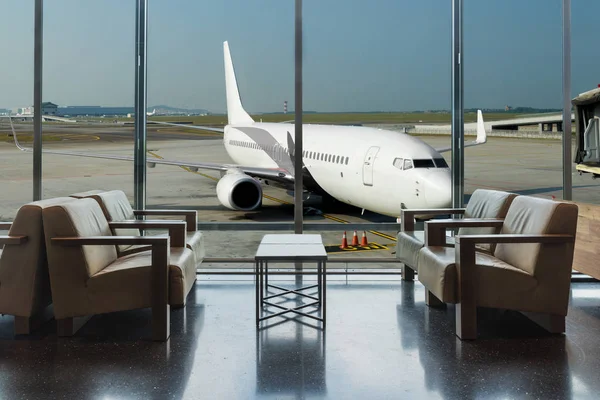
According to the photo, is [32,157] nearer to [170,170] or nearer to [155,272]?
[155,272]

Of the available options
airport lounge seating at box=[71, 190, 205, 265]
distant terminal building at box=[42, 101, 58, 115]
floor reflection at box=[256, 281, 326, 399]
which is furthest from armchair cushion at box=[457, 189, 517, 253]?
distant terminal building at box=[42, 101, 58, 115]

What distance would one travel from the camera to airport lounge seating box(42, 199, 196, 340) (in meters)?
2.65

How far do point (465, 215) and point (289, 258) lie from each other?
154 centimetres

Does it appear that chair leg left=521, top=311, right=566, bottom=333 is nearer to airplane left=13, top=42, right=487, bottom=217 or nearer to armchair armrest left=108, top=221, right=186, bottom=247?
armchair armrest left=108, top=221, right=186, bottom=247

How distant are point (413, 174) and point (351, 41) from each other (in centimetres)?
168

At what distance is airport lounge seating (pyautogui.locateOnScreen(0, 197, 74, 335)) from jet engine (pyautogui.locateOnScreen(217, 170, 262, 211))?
461cm

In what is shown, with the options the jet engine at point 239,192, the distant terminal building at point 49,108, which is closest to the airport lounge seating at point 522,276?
the distant terminal building at point 49,108

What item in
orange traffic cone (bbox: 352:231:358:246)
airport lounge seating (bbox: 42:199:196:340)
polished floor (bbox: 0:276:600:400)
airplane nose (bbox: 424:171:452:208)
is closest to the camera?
polished floor (bbox: 0:276:600:400)

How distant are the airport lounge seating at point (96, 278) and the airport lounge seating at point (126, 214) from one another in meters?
0.59

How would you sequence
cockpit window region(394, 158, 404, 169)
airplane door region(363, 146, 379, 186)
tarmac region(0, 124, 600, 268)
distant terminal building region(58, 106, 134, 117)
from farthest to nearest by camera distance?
airplane door region(363, 146, 379, 186), cockpit window region(394, 158, 404, 169), distant terminal building region(58, 106, 134, 117), tarmac region(0, 124, 600, 268)

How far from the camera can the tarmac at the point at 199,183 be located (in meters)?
4.40

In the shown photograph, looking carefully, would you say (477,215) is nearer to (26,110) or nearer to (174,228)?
(174,228)

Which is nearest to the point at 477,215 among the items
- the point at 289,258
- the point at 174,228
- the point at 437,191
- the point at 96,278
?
the point at 289,258

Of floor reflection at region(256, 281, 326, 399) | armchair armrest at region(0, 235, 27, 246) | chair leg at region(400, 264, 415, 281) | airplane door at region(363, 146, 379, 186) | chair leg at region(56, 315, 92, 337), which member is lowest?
floor reflection at region(256, 281, 326, 399)
